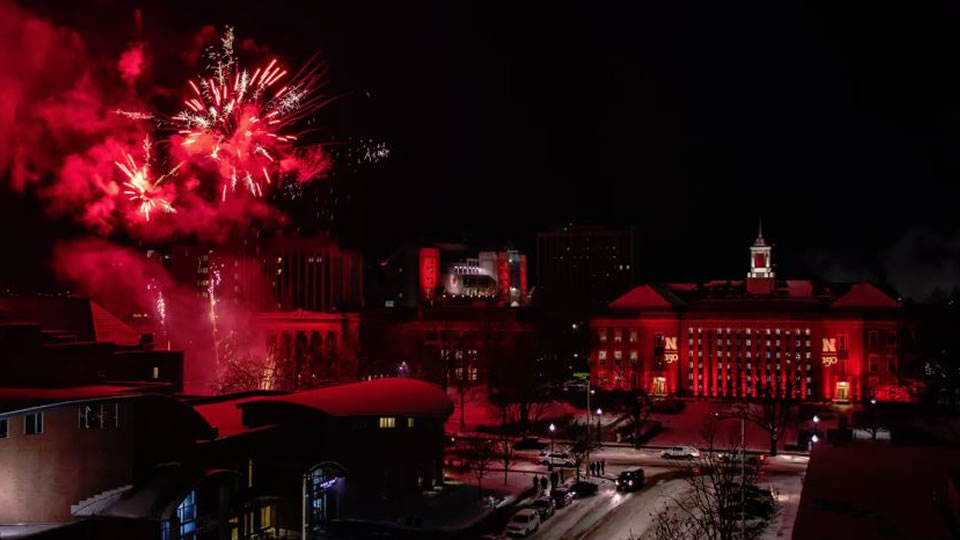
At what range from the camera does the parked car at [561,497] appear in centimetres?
4348

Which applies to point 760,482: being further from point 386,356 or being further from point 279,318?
point 279,318

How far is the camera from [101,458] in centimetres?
3147

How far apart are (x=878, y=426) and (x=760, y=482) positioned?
800 inches

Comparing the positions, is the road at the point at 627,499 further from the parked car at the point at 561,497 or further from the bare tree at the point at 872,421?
the bare tree at the point at 872,421

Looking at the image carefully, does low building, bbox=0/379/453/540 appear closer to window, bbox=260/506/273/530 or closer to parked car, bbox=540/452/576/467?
window, bbox=260/506/273/530

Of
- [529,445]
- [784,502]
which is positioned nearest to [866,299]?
[529,445]

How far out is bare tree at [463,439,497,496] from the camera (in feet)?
155

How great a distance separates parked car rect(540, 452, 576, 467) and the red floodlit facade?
32.6m

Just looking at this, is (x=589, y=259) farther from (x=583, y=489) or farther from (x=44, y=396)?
(x=44, y=396)

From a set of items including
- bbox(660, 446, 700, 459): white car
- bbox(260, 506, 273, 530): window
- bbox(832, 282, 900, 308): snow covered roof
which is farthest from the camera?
bbox(832, 282, 900, 308): snow covered roof

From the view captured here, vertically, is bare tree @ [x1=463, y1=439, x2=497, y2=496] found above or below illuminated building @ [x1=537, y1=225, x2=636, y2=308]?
below

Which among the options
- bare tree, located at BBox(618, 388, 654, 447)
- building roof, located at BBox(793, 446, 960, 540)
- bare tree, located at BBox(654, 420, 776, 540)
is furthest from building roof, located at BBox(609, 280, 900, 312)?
building roof, located at BBox(793, 446, 960, 540)

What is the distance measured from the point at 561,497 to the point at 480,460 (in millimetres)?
6384

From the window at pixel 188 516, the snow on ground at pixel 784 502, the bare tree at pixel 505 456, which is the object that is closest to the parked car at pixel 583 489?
the bare tree at pixel 505 456
